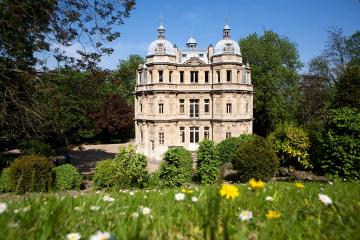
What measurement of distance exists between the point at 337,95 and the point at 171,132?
18.3 meters

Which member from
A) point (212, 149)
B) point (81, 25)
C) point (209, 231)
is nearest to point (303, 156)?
point (212, 149)

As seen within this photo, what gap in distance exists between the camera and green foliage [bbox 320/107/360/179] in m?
20.5

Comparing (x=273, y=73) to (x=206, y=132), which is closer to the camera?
(x=206, y=132)

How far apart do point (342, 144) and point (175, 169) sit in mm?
10637

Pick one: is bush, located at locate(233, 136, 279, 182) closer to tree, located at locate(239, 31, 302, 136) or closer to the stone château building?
the stone château building

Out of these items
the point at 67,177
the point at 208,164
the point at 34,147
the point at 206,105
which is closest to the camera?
the point at 67,177

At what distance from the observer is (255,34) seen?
46969 millimetres

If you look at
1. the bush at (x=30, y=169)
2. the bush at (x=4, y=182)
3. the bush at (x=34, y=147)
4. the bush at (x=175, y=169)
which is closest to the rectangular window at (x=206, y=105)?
the bush at (x=175, y=169)

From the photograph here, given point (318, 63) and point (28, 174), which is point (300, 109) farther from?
point (28, 174)

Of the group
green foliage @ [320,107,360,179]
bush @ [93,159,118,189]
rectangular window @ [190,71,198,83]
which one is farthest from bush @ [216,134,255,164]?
bush @ [93,159,118,189]

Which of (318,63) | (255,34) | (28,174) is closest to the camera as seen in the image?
(28,174)

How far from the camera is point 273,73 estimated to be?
44.1 m

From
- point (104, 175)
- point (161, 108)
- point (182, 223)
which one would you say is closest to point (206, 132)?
Result: point (161, 108)

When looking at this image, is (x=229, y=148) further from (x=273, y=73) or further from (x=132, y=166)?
(x=273, y=73)
